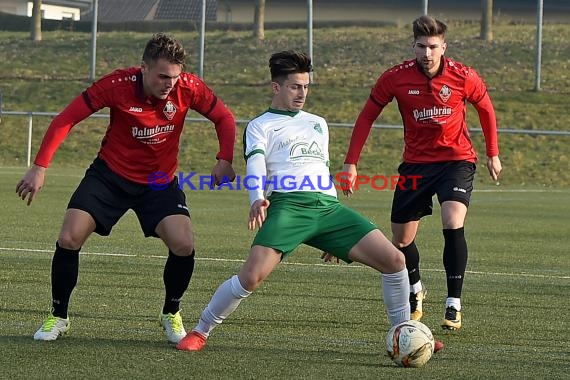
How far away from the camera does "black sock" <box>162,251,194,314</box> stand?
22.9ft

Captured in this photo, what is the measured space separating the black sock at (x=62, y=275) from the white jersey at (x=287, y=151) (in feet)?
3.86

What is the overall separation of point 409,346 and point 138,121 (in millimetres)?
2038

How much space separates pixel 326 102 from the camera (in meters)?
31.8

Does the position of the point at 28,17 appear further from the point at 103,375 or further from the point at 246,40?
the point at 103,375

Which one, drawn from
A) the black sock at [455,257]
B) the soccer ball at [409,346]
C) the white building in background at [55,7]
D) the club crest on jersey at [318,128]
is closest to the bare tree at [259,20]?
the white building in background at [55,7]

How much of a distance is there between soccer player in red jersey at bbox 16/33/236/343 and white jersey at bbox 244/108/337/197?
38 cm

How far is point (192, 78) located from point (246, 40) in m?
29.6

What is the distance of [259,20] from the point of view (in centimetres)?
3622

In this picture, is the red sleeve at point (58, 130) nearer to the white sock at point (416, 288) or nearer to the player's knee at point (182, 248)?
the player's knee at point (182, 248)

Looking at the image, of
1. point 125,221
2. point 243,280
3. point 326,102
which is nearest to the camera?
point 243,280

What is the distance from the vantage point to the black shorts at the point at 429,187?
322 inches

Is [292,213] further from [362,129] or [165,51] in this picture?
[362,129]

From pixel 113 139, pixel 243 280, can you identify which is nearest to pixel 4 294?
pixel 113 139

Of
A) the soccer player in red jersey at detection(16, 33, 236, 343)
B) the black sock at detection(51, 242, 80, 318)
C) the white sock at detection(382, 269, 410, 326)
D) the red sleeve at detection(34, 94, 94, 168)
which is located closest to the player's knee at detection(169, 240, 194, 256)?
the soccer player in red jersey at detection(16, 33, 236, 343)
